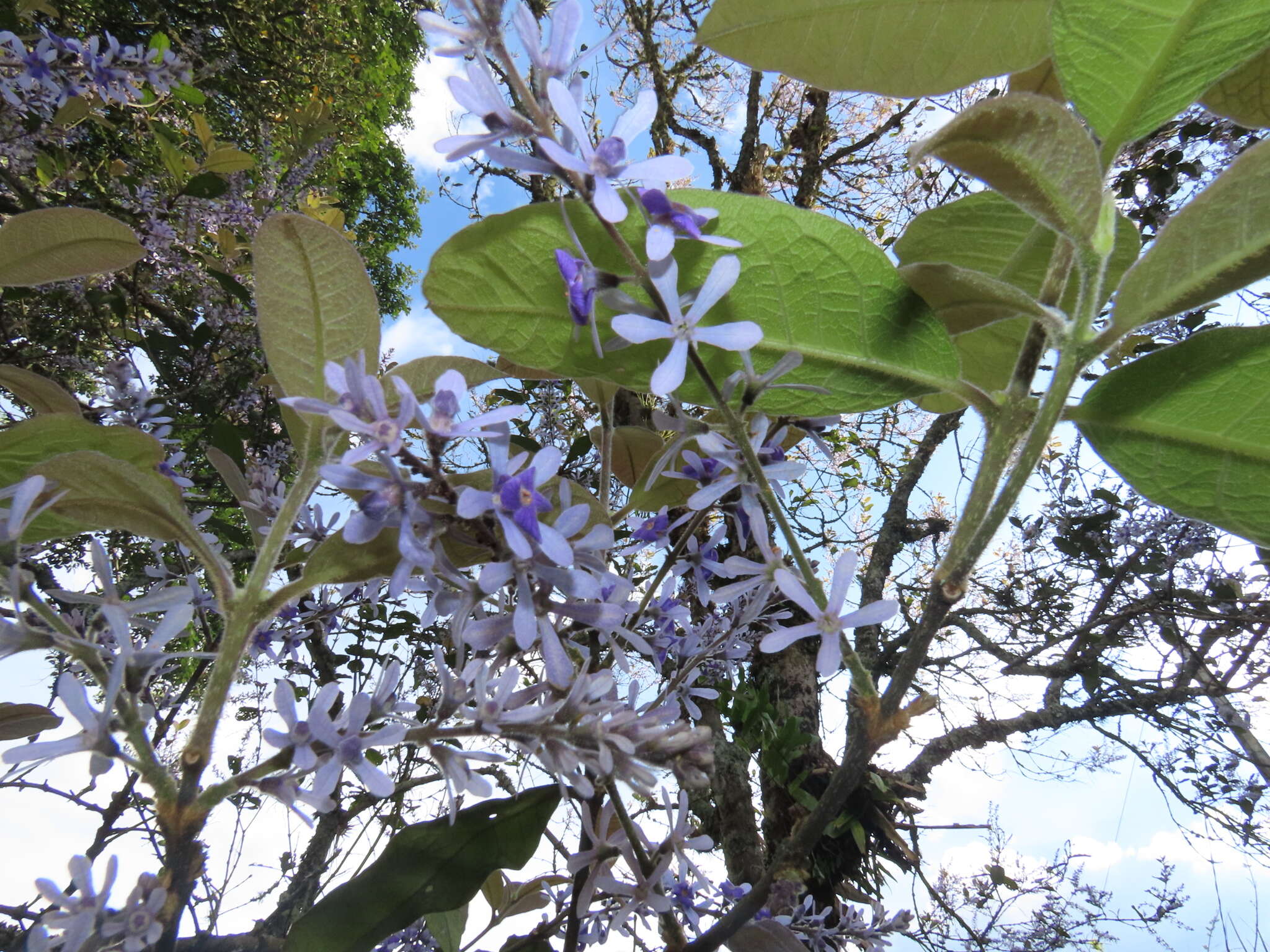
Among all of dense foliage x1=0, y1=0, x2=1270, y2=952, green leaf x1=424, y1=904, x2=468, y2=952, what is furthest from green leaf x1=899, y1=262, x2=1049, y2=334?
green leaf x1=424, y1=904, x2=468, y2=952

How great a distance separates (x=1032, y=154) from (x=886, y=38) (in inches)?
6.0

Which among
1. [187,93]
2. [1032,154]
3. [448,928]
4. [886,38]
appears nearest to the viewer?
[1032,154]

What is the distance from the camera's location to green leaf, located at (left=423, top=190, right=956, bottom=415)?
1.22 ft

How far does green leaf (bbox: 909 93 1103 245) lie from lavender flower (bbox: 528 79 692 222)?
0.37ft

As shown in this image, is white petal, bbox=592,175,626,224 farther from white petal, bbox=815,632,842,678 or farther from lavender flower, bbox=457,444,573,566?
white petal, bbox=815,632,842,678

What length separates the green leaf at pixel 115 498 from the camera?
1.24ft

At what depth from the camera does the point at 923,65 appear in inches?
16.6

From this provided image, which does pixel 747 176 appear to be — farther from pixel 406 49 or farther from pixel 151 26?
pixel 406 49

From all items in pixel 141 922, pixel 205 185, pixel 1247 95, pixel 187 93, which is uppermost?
pixel 187 93

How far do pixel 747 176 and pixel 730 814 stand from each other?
9.45 ft

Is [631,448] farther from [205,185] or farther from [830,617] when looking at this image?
[205,185]

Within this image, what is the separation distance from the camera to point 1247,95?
0.43 meters

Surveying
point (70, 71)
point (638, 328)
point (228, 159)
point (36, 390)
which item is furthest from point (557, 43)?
point (228, 159)

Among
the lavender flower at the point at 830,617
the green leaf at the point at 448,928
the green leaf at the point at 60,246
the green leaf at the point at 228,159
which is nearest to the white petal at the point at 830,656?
the lavender flower at the point at 830,617
